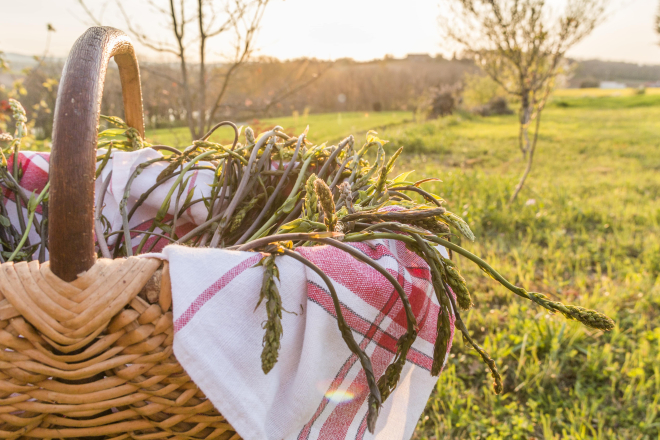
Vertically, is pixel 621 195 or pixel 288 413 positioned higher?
pixel 288 413

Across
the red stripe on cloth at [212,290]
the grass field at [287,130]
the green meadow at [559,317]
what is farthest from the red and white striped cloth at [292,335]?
the green meadow at [559,317]

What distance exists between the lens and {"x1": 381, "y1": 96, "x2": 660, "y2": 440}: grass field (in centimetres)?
166

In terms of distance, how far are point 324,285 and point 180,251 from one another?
20 cm

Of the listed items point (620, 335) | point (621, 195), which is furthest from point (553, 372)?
point (621, 195)

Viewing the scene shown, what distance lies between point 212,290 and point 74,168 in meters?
0.23

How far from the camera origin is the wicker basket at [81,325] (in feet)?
1.70

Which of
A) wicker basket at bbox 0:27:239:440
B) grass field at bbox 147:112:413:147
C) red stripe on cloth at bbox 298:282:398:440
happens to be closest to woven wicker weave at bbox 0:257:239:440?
wicker basket at bbox 0:27:239:440

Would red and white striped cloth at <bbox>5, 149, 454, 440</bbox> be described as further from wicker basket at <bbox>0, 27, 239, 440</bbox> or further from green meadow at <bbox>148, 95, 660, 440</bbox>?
green meadow at <bbox>148, 95, 660, 440</bbox>

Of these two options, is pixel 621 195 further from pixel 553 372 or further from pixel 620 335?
pixel 553 372

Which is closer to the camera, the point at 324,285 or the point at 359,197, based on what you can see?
the point at 324,285

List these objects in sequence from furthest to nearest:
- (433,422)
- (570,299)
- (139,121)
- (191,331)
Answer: (570,299) → (433,422) → (139,121) → (191,331)

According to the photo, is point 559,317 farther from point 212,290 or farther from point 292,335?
point 212,290

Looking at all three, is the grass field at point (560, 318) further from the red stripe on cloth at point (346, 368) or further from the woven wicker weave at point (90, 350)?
the woven wicker weave at point (90, 350)

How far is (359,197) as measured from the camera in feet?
2.74
